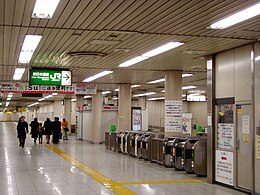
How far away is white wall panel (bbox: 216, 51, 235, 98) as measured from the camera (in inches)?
396

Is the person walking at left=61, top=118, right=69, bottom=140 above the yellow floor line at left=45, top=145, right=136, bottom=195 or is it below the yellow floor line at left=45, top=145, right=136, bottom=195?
above

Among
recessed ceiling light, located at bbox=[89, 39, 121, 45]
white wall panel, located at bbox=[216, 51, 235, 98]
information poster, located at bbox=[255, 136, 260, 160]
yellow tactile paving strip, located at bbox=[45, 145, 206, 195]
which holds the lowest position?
yellow tactile paving strip, located at bbox=[45, 145, 206, 195]

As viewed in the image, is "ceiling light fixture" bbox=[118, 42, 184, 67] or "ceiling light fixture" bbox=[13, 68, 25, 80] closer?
"ceiling light fixture" bbox=[118, 42, 184, 67]

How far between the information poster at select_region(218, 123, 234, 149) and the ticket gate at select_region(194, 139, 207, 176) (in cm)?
117

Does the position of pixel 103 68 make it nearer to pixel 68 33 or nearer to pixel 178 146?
pixel 178 146

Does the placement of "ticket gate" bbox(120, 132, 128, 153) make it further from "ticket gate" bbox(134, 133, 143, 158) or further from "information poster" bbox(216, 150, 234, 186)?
"information poster" bbox(216, 150, 234, 186)

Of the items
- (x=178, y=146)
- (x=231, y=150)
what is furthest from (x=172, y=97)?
(x=231, y=150)

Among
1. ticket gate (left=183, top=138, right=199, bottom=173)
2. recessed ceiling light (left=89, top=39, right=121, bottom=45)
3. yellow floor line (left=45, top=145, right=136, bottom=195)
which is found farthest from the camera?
ticket gate (left=183, top=138, right=199, bottom=173)

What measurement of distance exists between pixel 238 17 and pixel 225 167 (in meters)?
4.30

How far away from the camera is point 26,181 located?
10.4m

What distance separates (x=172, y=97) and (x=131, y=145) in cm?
290

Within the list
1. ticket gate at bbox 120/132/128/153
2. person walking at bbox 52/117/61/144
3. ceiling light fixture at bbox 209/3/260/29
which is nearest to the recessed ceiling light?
ceiling light fixture at bbox 209/3/260/29

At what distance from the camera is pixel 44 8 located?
6820 millimetres

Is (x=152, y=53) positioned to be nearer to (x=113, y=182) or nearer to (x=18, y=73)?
(x=113, y=182)
